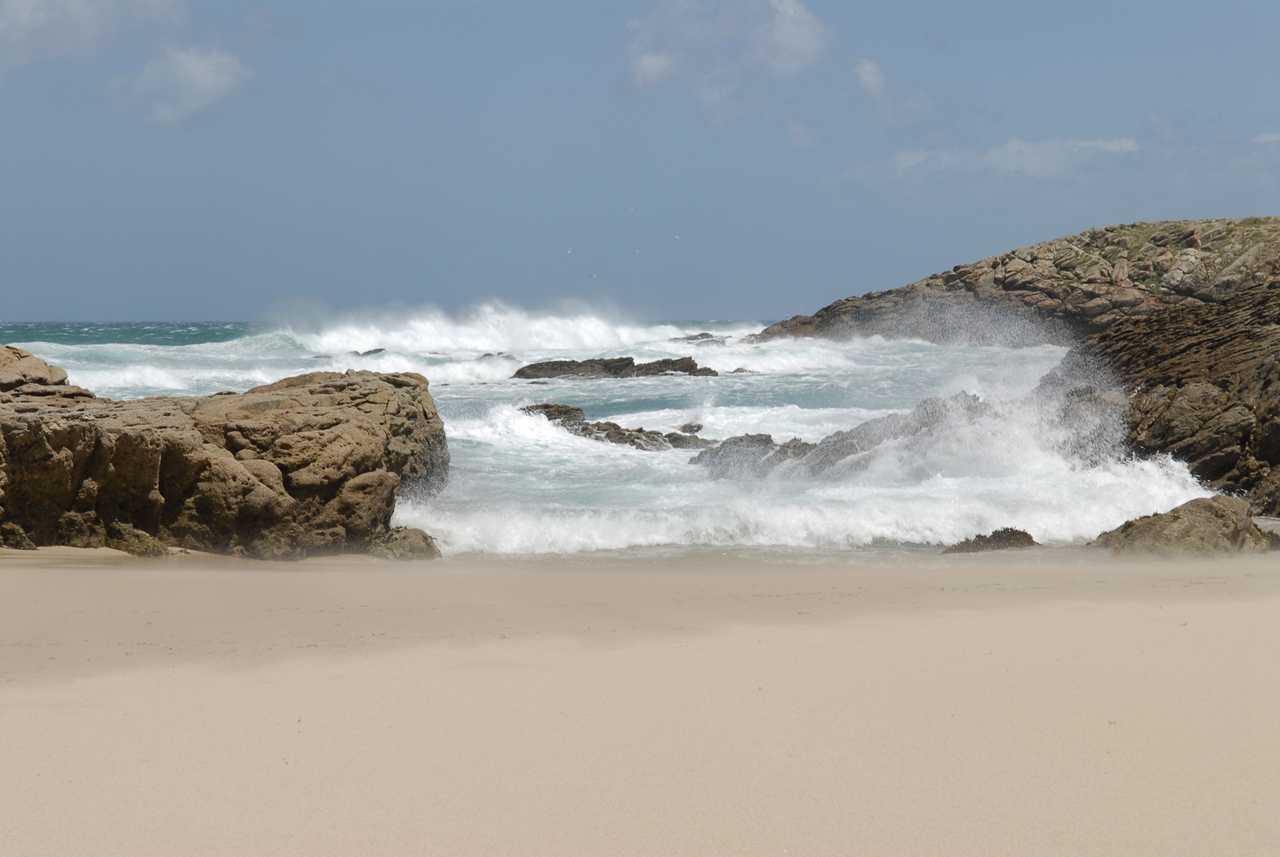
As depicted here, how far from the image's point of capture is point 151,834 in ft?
Answer: 9.93

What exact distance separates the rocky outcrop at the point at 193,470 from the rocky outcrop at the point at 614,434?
835 cm

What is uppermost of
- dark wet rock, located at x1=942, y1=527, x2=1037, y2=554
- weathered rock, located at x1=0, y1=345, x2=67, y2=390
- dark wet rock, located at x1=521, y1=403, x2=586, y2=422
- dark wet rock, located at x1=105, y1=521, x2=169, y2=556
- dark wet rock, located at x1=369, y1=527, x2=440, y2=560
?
weathered rock, located at x1=0, y1=345, x2=67, y2=390

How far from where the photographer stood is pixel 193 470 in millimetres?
8914

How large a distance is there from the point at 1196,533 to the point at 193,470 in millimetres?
7715

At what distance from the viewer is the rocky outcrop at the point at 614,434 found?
19.0 meters

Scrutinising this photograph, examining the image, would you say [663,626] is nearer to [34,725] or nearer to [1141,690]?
[1141,690]

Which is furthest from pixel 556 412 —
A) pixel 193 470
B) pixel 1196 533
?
pixel 1196 533

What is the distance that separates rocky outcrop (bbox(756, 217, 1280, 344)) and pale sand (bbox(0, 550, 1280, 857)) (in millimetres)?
38876

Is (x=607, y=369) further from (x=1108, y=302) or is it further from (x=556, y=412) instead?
(x=1108, y=302)

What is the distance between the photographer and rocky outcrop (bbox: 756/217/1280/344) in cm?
4247

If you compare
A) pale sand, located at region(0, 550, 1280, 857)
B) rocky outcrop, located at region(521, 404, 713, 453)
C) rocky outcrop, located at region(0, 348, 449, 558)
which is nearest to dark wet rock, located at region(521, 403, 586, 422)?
rocky outcrop, located at region(521, 404, 713, 453)

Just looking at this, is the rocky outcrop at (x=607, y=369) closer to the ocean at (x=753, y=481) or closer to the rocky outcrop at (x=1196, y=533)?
the ocean at (x=753, y=481)

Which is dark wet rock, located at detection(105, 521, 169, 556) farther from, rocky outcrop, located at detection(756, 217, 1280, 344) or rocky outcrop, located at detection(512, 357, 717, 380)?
rocky outcrop, located at detection(756, 217, 1280, 344)

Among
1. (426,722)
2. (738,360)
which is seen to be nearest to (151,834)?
(426,722)
